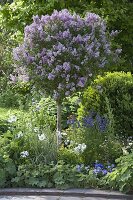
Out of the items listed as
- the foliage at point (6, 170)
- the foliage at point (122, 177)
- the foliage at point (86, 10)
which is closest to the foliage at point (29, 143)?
the foliage at point (6, 170)

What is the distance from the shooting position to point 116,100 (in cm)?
680

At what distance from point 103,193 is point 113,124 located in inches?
56.9

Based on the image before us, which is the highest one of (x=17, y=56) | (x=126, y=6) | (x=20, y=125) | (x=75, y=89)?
(x=126, y=6)

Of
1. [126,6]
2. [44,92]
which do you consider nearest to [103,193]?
[44,92]

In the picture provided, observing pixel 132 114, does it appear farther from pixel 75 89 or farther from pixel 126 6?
pixel 126 6

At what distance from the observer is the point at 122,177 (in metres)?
5.00

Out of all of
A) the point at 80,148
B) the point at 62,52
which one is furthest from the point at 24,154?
the point at 62,52

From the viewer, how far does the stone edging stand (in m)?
5.04

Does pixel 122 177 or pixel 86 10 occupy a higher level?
pixel 86 10

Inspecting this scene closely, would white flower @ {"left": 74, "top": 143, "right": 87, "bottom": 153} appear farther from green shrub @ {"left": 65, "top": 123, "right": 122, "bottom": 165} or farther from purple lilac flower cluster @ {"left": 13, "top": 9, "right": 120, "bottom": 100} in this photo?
purple lilac flower cluster @ {"left": 13, "top": 9, "right": 120, "bottom": 100}

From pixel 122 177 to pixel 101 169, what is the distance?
0.53 meters

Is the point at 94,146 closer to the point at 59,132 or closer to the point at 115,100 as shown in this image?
the point at 59,132

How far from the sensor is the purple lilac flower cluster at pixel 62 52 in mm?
5980

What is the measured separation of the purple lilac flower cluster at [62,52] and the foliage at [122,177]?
4.28ft
